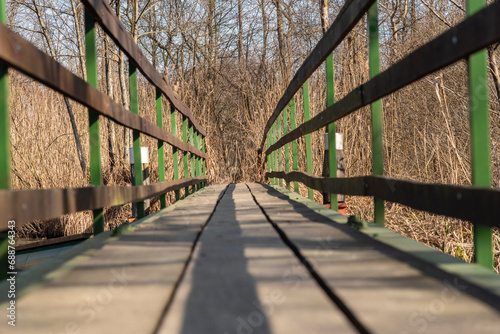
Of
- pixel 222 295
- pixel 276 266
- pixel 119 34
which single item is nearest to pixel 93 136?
pixel 119 34

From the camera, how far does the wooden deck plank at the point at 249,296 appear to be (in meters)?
1.01

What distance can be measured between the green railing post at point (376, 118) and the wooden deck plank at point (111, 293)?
0.87 m

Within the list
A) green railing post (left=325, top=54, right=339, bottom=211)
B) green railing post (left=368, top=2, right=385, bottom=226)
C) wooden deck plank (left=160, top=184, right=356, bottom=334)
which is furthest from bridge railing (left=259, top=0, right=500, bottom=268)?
green railing post (left=325, top=54, right=339, bottom=211)

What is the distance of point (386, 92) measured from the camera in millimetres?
2006

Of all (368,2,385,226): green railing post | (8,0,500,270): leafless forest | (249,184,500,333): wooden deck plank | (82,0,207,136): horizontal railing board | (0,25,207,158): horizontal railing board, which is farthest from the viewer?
(8,0,500,270): leafless forest

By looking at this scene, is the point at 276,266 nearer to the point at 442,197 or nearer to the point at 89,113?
the point at 442,197

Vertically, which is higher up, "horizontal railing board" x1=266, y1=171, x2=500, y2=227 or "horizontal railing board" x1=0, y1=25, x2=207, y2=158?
"horizontal railing board" x1=0, y1=25, x2=207, y2=158

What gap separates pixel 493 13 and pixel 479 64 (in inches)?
9.0

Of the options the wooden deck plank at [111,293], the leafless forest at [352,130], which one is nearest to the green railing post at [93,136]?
the wooden deck plank at [111,293]

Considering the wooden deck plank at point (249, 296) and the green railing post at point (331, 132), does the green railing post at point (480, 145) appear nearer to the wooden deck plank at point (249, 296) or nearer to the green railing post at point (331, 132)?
the wooden deck plank at point (249, 296)

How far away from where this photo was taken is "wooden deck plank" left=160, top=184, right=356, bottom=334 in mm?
1013

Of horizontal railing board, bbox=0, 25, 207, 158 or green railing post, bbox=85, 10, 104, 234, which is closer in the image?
horizontal railing board, bbox=0, 25, 207, 158

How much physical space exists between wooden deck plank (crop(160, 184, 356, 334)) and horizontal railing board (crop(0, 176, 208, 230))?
47cm

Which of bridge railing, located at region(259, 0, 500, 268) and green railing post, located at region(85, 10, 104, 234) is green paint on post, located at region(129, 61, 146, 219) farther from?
bridge railing, located at region(259, 0, 500, 268)
